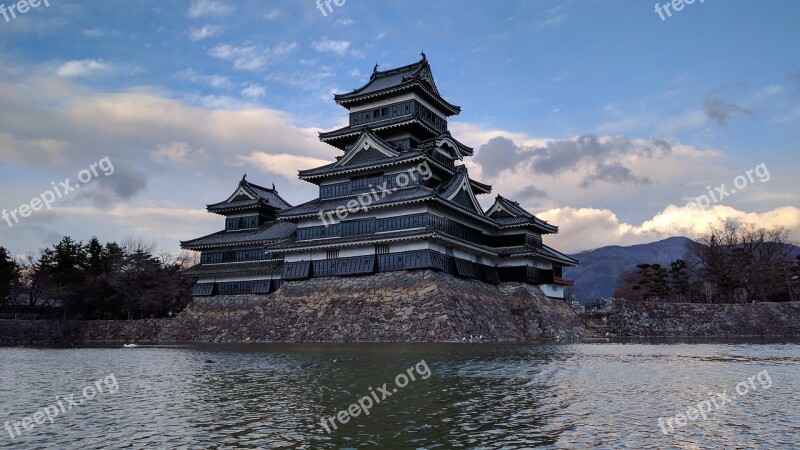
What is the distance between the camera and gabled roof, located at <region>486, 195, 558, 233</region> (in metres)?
48.3

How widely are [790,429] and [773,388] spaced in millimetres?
6120

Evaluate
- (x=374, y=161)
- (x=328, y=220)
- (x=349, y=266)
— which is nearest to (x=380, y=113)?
(x=374, y=161)

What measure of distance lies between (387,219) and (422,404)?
95.1 feet

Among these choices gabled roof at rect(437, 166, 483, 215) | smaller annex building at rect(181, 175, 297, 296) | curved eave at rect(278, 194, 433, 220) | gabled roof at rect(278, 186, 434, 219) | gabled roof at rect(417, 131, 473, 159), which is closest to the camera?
curved eave at rect(278, 194, 433, 220)

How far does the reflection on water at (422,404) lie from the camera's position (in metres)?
10.2

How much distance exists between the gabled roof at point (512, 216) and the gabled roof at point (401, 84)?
34.5 ft

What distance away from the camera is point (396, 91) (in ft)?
161

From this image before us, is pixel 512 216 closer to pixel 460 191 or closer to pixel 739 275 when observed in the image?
pixel 460 191

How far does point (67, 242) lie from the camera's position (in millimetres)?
63312

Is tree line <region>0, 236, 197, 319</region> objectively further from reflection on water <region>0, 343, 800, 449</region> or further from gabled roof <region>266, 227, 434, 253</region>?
reflection on water <region>0, 343, 800, 449</region>

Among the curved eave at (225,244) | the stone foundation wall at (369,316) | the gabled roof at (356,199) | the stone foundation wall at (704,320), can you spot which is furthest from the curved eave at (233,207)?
the stone foundation wall at (704,320)

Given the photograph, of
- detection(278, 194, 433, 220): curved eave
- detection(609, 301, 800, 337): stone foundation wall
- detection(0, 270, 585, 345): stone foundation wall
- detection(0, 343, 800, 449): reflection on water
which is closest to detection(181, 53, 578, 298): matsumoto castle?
detection(278, 194, 433, 220): curved eave

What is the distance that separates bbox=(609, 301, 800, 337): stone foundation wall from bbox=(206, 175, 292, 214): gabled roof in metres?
36.5

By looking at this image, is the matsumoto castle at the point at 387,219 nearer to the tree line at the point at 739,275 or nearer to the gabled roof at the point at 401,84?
the gabled roof at the point at 401,84
